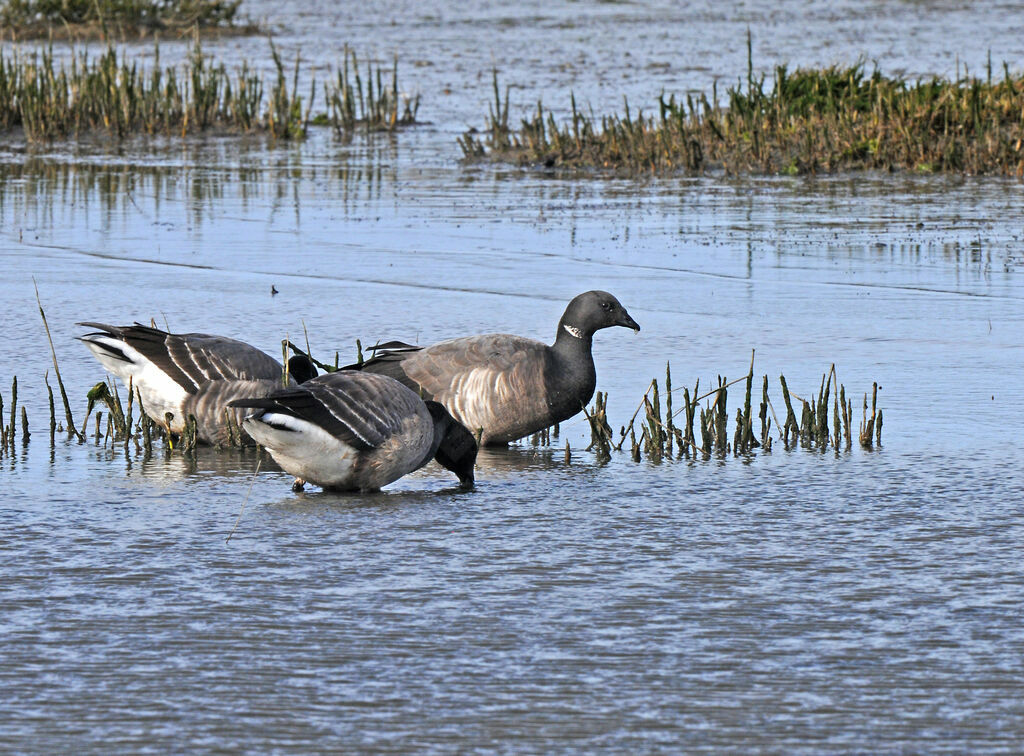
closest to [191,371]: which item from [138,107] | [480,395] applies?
[480,395]

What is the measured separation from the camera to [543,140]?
20453 millimetres

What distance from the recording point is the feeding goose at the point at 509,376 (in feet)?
26.3

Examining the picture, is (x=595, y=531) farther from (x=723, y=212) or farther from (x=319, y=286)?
(x=723, y=212)

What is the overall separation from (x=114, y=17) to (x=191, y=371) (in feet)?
104

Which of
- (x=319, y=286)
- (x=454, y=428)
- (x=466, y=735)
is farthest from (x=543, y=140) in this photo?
(x=466, y=735)

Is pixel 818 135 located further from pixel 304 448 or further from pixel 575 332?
pixel 304 448

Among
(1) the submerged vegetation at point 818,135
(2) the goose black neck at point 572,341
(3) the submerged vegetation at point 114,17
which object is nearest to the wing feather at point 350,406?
(2) the goose black neck at point 572,341

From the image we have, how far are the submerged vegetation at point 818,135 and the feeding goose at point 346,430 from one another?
502 inches

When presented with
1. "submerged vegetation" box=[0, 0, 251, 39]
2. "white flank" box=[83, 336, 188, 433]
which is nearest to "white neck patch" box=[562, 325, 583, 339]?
"white flank" box=[83, 336, 188, 433]

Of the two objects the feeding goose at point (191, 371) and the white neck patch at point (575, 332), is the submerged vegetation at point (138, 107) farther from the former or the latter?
the white neck patch at point (575, 332)

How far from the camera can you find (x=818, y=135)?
19328mm

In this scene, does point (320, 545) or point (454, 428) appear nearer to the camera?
point (320, 545)

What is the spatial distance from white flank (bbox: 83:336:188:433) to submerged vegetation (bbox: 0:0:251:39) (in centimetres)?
2831

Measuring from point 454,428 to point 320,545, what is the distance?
119 centimetres
